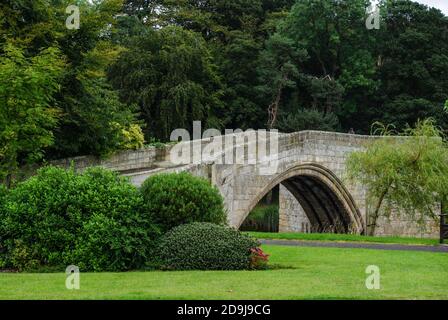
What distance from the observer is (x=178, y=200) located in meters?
13.4

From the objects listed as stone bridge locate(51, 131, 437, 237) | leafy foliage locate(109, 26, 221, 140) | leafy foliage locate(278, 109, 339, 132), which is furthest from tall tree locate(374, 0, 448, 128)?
leafy foliage locate(109, 26, 221, 140)

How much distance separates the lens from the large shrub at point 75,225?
1282 cm

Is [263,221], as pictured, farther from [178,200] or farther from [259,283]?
[259,283]

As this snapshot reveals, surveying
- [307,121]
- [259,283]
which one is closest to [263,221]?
[307,121]

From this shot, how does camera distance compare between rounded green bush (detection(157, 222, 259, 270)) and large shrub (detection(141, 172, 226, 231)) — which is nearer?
rounded green bush (detection(157, 222, 259, 270))

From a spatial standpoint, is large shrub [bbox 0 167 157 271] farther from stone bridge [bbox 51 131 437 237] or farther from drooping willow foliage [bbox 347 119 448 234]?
drooping willow foliage [bbox 347 119 448 234]

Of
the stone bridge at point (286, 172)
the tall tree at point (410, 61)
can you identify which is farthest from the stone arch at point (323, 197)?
the tall tree at point (410, 61)

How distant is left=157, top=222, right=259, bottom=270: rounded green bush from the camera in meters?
12.5

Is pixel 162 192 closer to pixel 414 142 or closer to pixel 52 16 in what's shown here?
pixel 52 16

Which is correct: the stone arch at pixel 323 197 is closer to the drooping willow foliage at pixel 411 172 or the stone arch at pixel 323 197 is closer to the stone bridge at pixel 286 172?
the stone bridge at pixel 286 172

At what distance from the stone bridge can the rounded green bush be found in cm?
610

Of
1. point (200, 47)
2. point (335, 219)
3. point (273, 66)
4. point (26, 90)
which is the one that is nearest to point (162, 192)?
point (26, 90)

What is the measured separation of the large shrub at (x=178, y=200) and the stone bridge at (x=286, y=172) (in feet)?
16.6

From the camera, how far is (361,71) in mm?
43531
